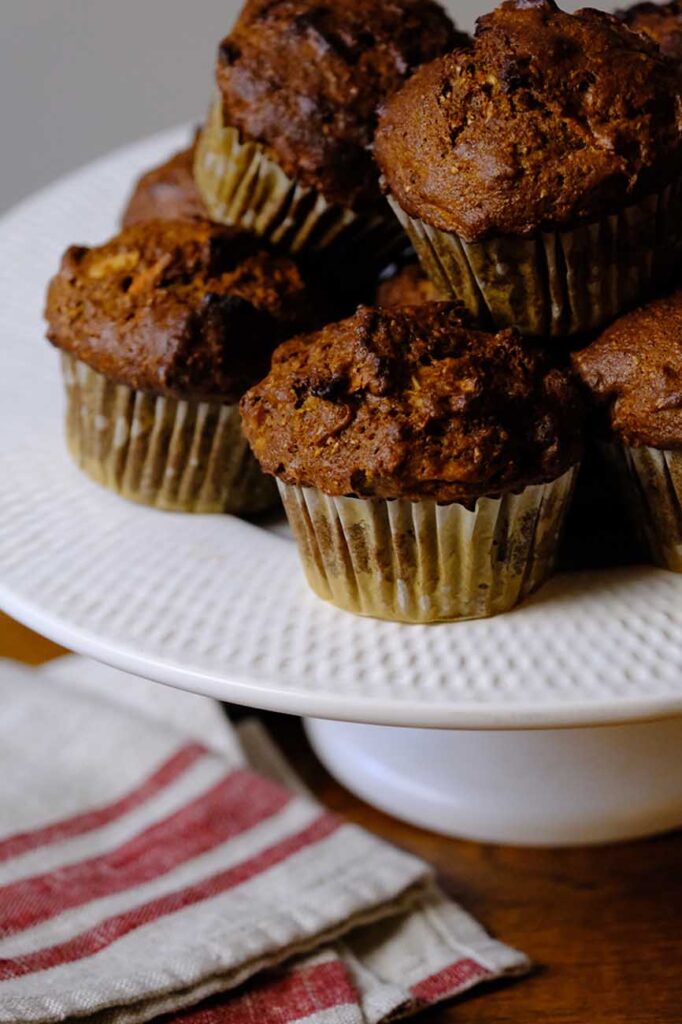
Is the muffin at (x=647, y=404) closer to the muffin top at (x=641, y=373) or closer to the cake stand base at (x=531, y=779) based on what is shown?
the muffin top at (x=641, y=373)

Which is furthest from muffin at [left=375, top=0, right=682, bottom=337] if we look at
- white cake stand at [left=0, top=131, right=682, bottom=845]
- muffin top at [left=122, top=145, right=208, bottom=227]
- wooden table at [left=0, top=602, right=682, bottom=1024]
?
wooden table at [left=0, top=602, right=682, bottom=1024]

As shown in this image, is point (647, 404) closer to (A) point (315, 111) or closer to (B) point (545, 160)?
(B) point (545, 160)

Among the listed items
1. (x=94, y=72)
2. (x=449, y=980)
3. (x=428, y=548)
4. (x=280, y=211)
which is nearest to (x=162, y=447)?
(x=280, y=211)

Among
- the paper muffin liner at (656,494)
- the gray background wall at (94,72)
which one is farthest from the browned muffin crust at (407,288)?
the gray background wall at (94,72)

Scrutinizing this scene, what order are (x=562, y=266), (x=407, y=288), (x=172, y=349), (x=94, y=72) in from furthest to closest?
(x=94, y=72)
(x=407, y=288)
(x=172, y=349)
(x=562, y=266)

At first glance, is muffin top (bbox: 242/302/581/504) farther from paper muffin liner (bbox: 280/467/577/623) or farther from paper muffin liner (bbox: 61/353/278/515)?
paper muffin liner (bbox: 61/353/278/515)

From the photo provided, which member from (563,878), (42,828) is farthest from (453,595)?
(42,828)

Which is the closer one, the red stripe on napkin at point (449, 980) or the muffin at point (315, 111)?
the red stripe on napkin at point (449, 980)
